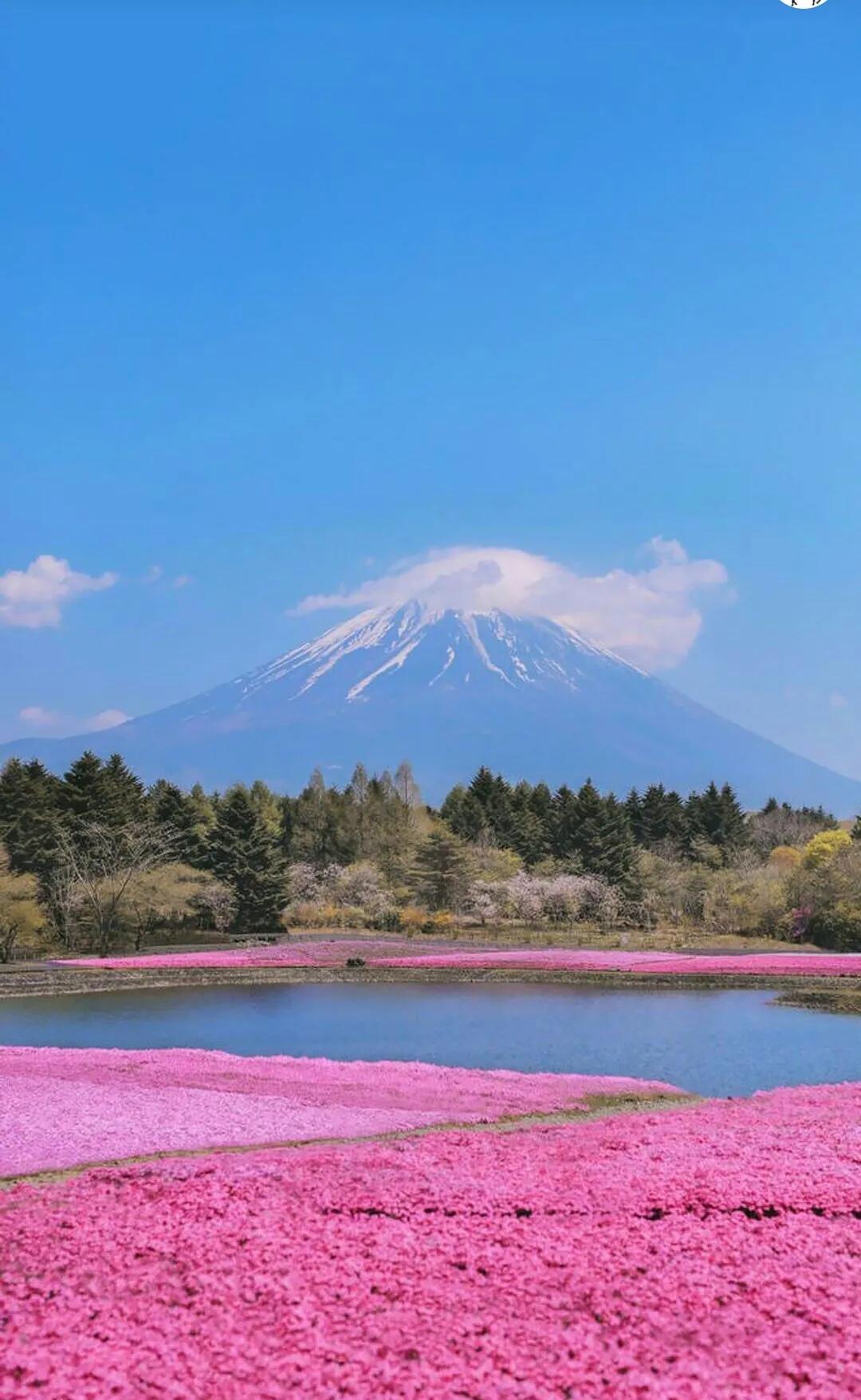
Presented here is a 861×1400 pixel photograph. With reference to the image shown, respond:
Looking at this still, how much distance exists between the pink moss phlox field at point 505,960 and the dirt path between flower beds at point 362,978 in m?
0.57

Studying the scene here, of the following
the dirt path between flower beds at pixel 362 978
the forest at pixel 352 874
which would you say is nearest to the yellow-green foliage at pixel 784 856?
the forest at pixel 352 874

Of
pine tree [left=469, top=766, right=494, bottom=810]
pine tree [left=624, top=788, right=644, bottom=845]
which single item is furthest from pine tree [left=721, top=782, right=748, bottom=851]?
pine tree [left=469, top=766, right=494, bottom=810]

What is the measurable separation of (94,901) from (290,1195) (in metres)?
41.7

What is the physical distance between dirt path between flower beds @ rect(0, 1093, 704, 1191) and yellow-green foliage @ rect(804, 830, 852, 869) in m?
47.1

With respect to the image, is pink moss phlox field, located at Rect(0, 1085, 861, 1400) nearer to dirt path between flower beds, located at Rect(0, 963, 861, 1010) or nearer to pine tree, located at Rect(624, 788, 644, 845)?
dirt path between flower beds, located at Rect(0, 963, 861, 1010)

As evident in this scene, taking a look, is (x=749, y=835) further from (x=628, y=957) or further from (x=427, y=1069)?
(x=427, y=1069)

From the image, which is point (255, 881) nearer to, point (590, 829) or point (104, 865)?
point (104, 865)

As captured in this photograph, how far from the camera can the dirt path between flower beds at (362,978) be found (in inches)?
1499

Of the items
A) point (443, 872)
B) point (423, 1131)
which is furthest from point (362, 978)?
point (443, 872)

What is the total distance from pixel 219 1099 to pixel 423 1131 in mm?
4305

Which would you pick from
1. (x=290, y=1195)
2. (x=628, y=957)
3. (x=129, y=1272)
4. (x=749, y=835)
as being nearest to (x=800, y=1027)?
(x=628, y=957)

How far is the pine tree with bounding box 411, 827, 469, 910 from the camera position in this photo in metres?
67.9

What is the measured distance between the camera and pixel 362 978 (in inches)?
1644

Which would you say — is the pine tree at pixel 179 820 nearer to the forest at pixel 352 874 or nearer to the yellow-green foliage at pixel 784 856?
the forest at pixel 352 874
